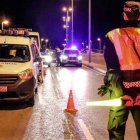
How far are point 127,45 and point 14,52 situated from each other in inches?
364

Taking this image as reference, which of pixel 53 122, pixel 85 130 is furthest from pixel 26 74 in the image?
pixel 85 130

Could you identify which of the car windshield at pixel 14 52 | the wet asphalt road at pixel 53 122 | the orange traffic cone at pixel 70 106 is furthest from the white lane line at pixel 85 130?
the car windshield at pixel 14 52

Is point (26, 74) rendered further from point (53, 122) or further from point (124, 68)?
point (124, 68)

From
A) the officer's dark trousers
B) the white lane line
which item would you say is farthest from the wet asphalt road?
the officer's dark trousers

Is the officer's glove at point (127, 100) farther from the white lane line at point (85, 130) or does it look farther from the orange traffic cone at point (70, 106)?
the orange traffic cone at point (70, 106)

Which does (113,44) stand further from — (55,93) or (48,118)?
(55,93)

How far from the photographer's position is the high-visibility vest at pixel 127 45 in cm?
457

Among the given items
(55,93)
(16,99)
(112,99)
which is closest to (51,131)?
(16,99)

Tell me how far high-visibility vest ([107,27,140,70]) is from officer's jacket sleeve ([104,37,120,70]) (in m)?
0.04

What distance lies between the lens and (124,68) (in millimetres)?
4570

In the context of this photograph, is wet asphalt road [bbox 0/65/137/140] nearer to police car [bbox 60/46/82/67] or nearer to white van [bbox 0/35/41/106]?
white van [bbox 0/35/41/106]

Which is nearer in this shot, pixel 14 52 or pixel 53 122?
pixel 53 122

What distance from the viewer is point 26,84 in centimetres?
1189

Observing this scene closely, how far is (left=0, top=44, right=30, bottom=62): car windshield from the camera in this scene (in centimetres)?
1326
